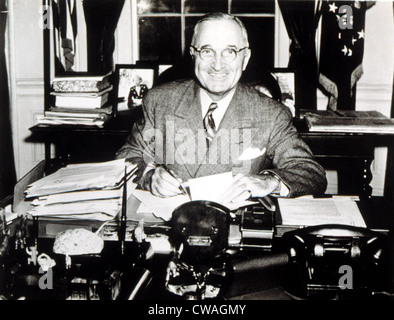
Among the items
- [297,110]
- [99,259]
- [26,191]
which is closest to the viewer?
[99,259]

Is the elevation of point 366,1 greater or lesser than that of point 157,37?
greater

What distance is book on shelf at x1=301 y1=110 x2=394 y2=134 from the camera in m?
2.97

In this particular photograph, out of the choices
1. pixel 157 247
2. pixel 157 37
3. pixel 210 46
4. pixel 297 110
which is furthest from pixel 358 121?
pixel 157 247

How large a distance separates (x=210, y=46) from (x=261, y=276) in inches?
48.3

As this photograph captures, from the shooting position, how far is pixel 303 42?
3846mm

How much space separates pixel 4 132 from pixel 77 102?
1.23m

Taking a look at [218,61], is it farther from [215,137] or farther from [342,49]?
[342,49]

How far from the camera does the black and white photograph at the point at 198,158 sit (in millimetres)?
1064

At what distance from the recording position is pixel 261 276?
108 cm

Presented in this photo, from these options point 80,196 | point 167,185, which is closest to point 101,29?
point 167,185

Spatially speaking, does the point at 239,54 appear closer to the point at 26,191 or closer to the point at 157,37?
the point at 26,191

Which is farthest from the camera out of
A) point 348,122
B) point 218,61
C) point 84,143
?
point 84,143

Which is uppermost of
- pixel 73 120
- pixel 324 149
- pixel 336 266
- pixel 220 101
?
pixel 220 101

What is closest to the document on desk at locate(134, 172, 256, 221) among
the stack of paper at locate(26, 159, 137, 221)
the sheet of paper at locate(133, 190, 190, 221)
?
the sheet of paper at locate(133, 190, 190, 221)
